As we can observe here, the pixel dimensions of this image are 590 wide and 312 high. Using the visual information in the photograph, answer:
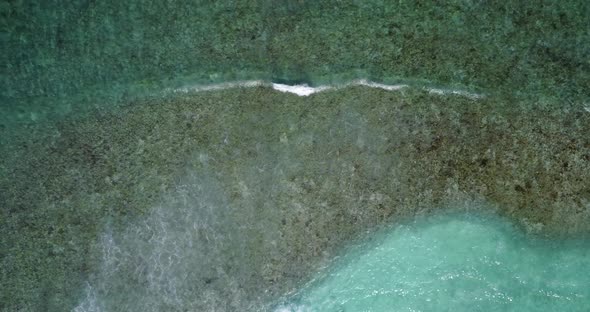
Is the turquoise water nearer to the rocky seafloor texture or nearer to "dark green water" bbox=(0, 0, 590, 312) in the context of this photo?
"dark green water" bbox=(0, 0, 590, 312)

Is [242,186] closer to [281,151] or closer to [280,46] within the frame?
[281,151]

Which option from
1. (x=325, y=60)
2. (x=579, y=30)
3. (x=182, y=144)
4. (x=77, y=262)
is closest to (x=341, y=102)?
(x=325, y=60)

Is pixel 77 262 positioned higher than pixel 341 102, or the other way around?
pixel 341 102

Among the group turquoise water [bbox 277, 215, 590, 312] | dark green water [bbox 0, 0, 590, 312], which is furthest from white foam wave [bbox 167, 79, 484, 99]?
turquoise water [bbox 277, 215, 590, 312]

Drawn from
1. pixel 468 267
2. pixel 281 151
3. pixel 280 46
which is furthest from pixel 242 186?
pixel 468 267

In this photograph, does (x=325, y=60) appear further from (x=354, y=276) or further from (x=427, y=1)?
(x=354, y=276)

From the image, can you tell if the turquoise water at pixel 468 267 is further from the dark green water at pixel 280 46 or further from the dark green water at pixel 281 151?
the dark green water at pixel 280 46

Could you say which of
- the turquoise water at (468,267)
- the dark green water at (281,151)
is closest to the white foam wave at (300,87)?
the dark green water at (281,151)
